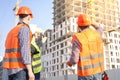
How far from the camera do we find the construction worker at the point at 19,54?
14.2 ft

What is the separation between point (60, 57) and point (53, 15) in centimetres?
2152

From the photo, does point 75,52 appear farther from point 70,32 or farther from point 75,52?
point 70,32

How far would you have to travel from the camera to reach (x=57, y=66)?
10081 centimetres

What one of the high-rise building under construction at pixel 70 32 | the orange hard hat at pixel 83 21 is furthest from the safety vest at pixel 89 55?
the high-rise building under construction at pixel 70 32

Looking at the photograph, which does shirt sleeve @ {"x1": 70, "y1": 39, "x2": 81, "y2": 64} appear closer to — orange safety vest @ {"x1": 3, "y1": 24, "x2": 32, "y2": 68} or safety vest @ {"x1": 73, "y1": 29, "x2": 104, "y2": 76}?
safety vest @ {"x1": 73, "y1": 29, "x2": 104, "y2": 76}

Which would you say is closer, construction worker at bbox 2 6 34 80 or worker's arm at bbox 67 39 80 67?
construction worker at bbox 2 6 34 80

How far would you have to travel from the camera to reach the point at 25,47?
4359 mm

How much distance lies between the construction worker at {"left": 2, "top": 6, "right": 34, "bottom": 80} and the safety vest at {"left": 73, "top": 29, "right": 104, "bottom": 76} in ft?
2.80

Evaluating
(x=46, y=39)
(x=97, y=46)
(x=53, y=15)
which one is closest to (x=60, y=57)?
(x=46, y=39)

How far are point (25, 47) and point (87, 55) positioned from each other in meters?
1.01

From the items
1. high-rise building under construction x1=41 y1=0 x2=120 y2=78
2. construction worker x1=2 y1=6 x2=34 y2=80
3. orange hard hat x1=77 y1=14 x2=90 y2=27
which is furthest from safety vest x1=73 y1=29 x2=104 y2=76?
high-rise building under construction x1=41 y1=0 x2=120 y2=78

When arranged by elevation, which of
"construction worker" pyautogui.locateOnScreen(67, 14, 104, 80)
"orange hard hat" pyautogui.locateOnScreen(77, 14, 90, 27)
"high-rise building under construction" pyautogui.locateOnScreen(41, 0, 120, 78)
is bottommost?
"construction worker" pyautogui.locateOnScreen(67, 14, 104, 80)

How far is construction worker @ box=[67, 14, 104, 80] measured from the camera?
4852mm

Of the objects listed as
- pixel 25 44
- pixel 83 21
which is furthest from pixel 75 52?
pixel 25 44
